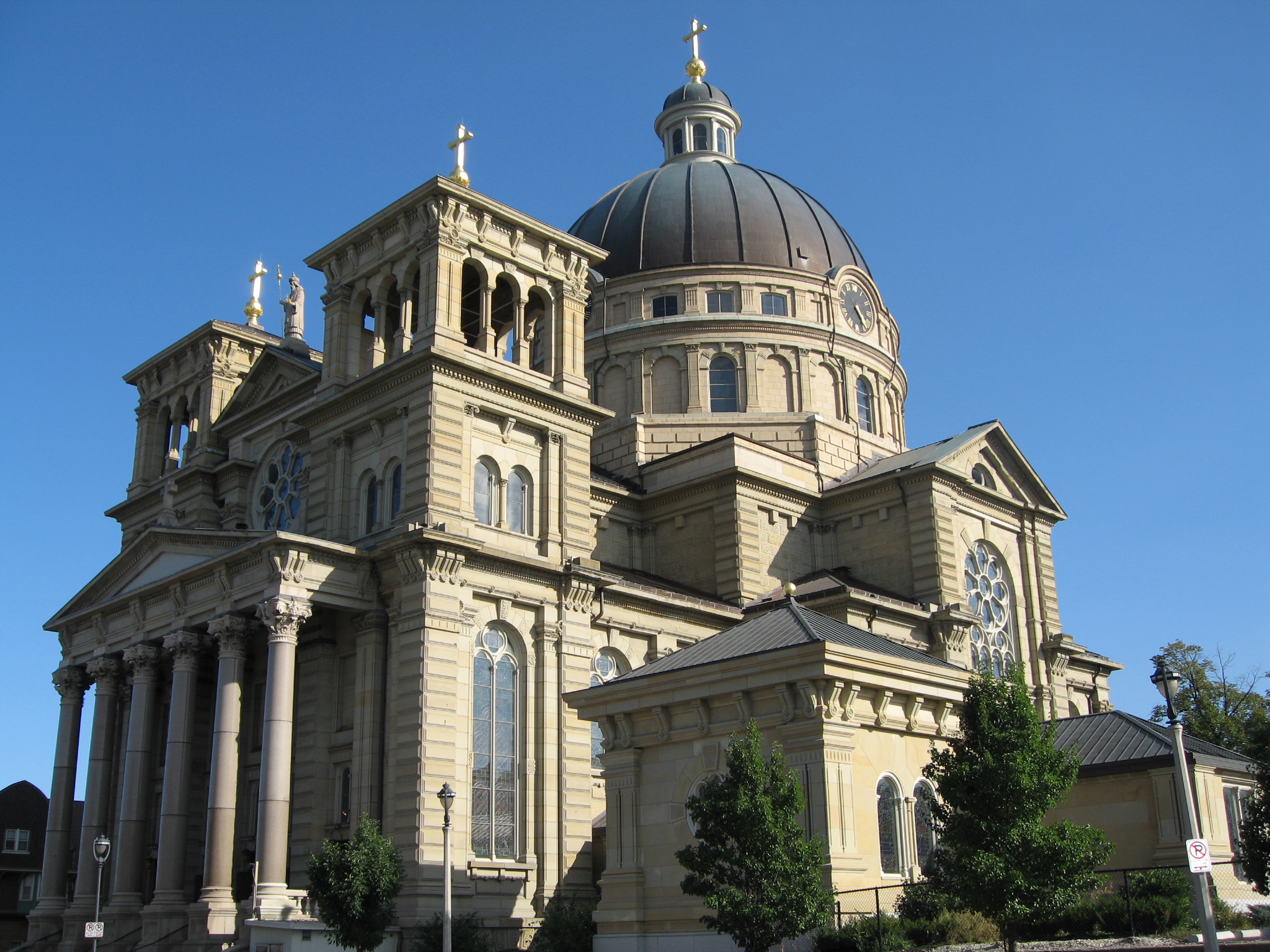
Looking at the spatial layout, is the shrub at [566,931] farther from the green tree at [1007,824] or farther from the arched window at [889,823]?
the green tree at [1007,824]

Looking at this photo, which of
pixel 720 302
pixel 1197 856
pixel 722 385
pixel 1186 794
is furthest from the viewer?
pixel 720 302

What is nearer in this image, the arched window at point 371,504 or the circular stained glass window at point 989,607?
the arched window at point 371,504

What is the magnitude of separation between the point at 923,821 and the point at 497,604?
1416cm

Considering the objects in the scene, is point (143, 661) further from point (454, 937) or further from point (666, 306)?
point (666, 306)

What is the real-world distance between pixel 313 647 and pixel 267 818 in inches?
216

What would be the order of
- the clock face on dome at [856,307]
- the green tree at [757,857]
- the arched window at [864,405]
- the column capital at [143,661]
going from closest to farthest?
1. the green tree at [757,857]
2. the column capital at [143,661]
3. the arched window at [864,405]
4. the clock face on dome at [856,307]

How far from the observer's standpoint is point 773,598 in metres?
42.9

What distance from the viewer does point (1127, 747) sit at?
95.9ft

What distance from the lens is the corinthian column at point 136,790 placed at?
3472cm

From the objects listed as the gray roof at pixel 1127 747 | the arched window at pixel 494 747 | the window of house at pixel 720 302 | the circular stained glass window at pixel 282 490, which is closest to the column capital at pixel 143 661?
the circular stained glass window at pixel 282 490

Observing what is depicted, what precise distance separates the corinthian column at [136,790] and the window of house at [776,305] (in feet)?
92.7

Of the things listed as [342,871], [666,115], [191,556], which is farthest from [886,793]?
[666,115]

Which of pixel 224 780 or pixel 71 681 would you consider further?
pixel 71 681

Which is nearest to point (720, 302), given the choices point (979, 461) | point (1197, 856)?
point (979, 461)
